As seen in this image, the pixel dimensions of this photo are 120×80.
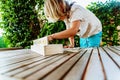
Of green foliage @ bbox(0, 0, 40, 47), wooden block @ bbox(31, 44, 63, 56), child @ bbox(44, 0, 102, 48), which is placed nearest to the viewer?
wooden block @ bbox(31, 44, 63, 56)

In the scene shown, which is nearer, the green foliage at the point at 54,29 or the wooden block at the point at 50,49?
the wooden block at the point at 50,49

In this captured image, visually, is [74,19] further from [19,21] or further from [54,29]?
[19,21]

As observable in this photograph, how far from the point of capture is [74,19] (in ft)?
6.07

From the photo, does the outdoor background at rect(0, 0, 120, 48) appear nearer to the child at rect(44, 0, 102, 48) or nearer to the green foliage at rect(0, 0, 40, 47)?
the green foliage at rect(0, 0, 40, 47)

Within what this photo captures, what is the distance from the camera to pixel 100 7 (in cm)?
444

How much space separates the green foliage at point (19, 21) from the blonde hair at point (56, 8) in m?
2.68

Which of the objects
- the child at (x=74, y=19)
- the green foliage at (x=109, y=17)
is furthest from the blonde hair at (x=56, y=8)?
the green foliage at (x=109, y=17)

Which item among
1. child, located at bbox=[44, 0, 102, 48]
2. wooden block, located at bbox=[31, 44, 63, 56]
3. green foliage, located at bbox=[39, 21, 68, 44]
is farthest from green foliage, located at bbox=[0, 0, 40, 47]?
wooden block, located at bbox=[31, 44, 63, 56]

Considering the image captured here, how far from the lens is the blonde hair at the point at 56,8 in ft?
5.99

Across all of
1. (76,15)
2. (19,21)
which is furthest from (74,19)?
(19,21)

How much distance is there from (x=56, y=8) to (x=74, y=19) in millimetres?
191

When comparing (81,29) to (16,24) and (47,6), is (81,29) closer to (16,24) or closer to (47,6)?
(47,6)

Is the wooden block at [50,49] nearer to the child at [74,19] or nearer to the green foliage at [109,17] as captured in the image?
the child at [74,19]

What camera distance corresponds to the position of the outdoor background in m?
4.46
